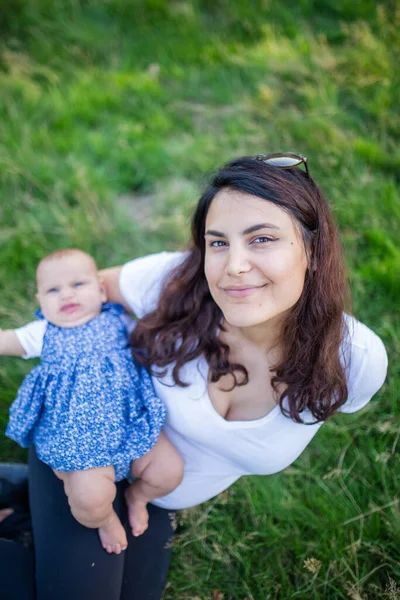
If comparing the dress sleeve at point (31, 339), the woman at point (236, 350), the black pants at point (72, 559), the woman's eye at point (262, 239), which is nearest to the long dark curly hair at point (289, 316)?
the woman at point (236, 350)

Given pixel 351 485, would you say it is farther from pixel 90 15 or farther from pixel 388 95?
pixel 90 15

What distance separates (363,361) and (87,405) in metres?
1.06

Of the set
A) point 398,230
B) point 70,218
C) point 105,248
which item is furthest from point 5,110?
point 398,230

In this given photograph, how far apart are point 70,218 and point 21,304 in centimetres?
77

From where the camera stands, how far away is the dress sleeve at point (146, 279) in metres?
2.04

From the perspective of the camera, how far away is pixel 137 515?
1973 millimetres

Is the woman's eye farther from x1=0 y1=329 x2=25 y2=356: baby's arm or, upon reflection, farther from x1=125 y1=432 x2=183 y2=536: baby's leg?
x1=0 y1=329 x2=25 y2=356: baby's arm

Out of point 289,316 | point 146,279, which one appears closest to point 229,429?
point 289,316

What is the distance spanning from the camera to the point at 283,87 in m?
4.42

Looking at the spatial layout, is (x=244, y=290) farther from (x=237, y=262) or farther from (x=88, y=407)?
(x=88, y=407)

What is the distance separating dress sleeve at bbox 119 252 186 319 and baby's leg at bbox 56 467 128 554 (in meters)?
0.70

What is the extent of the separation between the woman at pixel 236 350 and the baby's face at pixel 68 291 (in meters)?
0.16

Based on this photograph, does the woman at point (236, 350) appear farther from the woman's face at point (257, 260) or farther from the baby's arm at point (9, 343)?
the baby's arm at point (9, 343)

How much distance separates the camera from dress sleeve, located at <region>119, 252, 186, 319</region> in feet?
6.70
